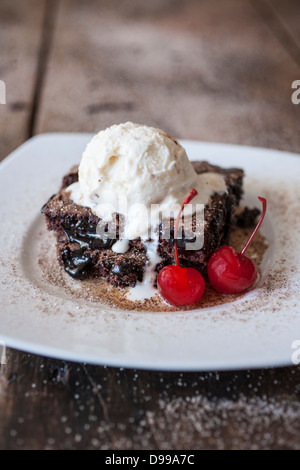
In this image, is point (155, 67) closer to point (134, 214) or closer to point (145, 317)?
point (134, 214)

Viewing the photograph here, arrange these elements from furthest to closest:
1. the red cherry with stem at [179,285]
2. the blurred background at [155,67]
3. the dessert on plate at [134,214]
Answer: the blurred background at [155,67] → the dessert on plate at [134,214] → the red cherry with stem at [179,285]

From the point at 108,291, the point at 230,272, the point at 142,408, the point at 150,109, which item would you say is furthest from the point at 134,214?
the point at 150,109

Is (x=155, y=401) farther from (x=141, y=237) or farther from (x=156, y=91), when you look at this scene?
(x=156, y=91)

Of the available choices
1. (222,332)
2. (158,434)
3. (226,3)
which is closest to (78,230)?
(222,332)

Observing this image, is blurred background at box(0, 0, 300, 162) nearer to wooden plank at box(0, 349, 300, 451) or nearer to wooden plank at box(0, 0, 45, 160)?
wooden plank at box(0, 0, 45, 160)

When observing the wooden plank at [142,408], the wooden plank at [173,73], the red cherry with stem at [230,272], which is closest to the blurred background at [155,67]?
the wooden plank at [173,73]

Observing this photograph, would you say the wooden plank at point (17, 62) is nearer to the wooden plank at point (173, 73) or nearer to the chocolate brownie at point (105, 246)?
the wooden plank at point (173, 73)

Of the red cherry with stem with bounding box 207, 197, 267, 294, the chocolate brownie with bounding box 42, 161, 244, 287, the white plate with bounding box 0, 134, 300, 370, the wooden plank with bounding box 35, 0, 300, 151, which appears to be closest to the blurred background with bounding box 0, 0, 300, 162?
the wooden plank with bounding box 35, 0, 300, 151
